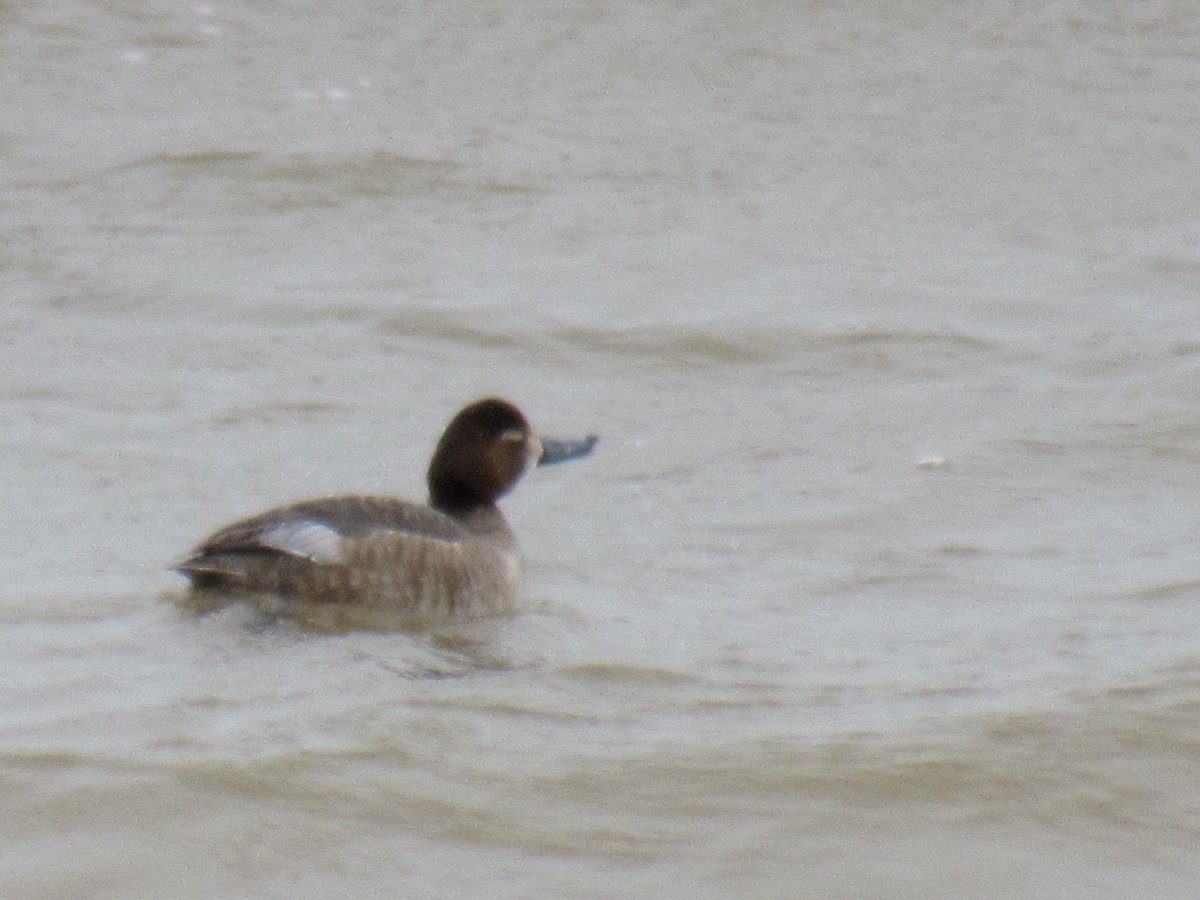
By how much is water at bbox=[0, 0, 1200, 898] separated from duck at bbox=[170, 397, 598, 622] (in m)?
0.15

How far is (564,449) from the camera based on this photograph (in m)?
9.01

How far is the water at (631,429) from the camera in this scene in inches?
233

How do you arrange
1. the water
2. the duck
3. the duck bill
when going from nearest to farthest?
the water < the duck < the duck bill

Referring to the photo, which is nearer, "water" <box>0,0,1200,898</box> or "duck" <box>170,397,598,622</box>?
"water" <box>0,0,1200,898</box>

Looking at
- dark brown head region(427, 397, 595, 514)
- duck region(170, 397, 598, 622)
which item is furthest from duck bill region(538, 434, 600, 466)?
duck region(170, 397, 598, 622)

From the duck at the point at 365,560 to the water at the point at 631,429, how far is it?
0.49 ft

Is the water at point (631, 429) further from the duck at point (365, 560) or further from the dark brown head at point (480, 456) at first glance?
the dark brown head at point (480, 456)

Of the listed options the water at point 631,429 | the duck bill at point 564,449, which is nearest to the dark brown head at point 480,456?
the duck bill at point 564,449

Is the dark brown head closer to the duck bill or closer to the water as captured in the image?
the duck bill

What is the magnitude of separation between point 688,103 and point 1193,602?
24.3 ft

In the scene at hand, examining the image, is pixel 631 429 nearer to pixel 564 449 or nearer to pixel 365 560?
pixel 564 449

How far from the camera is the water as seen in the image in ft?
19.4

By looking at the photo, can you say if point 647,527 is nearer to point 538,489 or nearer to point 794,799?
point 538,489

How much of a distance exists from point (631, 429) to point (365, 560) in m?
2.66
